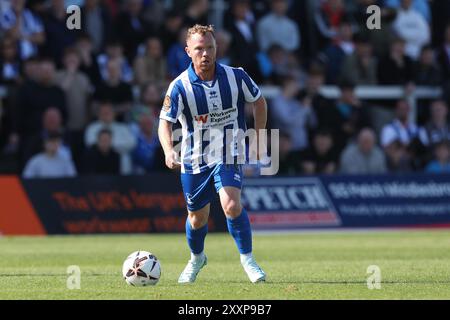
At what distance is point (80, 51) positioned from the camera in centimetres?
2056

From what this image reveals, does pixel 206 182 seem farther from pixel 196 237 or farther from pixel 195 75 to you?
pixel 195 75

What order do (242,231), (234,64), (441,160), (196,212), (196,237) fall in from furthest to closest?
(441,160) → (234,64) → (196,237) → (196,212) → (242,231)

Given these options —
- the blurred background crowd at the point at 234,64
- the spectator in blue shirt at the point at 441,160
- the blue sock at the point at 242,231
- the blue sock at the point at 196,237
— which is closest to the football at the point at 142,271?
the blue sock at the point at 196,237

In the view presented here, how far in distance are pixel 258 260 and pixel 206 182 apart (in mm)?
3622

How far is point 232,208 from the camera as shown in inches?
419

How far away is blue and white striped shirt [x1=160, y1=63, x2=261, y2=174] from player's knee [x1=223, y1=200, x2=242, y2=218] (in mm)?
466

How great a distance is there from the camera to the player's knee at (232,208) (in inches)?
418

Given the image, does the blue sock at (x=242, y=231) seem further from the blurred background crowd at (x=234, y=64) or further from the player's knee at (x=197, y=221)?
the blurred background crowd at (x=234, y=64)

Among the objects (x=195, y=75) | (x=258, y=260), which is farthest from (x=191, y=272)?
(x=258, y=260)

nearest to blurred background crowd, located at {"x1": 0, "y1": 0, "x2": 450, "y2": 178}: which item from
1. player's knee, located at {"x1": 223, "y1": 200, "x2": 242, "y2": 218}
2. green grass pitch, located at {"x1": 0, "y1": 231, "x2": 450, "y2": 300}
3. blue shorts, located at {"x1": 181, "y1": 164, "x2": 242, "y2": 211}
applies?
green grass pitch, located at {"x1": 0, "y1": 231, "x2": 450, "y2": 300}

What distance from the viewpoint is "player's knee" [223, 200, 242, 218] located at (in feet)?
34.9

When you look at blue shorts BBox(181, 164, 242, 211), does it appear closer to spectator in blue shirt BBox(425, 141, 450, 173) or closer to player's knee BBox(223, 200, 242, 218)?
player's knee BBox(223, 200, 242, 218)

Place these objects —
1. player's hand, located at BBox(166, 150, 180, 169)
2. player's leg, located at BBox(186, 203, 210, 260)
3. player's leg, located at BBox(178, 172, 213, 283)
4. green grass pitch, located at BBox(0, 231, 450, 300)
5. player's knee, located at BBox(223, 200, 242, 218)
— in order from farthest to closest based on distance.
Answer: player's leg, located at BBox(186, 203, 210, 260) < player's leg, located at BBox(178, 172, 213, 283) < player's knee, located at BBox(223, 200, 242, 218) < player's hand, located at BBox(166, 150, 180, 169) < green grass pitch, located at BBox(0, 231, 450, 300)
